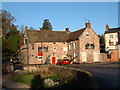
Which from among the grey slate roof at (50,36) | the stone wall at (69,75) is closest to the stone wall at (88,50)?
the grey slate roof at (50,36)

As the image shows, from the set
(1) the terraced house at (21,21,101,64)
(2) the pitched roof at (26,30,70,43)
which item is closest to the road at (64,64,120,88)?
(1) the terraced house at (21,21,101,64)

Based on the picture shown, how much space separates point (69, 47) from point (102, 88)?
44.0 meters

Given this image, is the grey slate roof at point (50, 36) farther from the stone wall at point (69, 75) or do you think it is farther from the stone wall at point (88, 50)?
the stone wall at point (69, 75)

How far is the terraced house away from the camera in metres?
50.6

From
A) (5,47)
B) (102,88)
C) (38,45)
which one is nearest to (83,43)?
(38,45)

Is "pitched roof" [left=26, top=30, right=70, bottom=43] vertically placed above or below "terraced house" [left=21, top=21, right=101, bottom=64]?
above

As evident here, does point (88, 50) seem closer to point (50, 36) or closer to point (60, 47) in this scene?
point (60, 47)

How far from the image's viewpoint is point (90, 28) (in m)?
51.9

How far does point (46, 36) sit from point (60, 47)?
4.80 metres

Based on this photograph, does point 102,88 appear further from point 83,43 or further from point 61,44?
point 61,44

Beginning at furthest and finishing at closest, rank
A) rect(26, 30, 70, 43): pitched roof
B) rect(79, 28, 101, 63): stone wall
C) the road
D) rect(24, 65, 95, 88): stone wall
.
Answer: rect(26, 30, 70, 43): pitched roof < rect(79, 28, 101, 63): stone wall < rect(24, 65, 95, 88): stone wall < the road

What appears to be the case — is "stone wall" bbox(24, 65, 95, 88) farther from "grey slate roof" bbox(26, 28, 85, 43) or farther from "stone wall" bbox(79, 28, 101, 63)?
"grey slate roof" bbox(26, 28, 85, 43)

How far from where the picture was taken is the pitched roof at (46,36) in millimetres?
52656

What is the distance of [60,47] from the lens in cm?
5438
